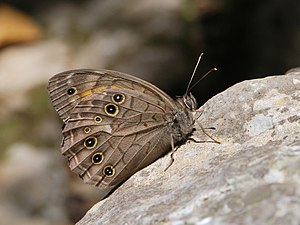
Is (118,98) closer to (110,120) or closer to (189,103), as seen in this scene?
(110,120)

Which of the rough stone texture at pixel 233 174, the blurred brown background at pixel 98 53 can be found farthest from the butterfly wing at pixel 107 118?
the blurred brown background at pixel 98 53

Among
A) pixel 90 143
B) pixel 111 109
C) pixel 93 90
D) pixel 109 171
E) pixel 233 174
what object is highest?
pixel 93 90

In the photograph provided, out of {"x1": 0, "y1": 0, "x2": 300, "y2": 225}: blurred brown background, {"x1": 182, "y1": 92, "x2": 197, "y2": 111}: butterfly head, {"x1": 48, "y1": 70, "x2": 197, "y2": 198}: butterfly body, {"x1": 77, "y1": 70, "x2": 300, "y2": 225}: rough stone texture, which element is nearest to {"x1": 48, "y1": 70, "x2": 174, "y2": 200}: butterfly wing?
{"x1": 48, "y1": 70, "x2": 197, "y2": 198}: butterfly body

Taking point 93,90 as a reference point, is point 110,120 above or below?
below

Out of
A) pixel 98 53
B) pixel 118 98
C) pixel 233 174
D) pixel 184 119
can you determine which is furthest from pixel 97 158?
pixel 98 53

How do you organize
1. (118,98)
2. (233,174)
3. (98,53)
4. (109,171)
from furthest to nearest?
1. (98,53)
2. (118,98)
3. (109,171)
4. (233,174)

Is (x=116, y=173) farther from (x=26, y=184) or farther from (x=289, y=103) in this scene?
(x=26, y=184)

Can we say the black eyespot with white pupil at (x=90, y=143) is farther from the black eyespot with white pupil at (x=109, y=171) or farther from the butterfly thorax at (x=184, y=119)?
the butterfly thorax at (x=184, y=119)

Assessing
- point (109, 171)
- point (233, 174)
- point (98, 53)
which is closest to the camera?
point (233, 174)

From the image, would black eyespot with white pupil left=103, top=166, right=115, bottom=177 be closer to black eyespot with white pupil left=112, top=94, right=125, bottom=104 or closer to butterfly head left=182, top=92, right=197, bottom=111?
black eyespot with white pupil left=112, top=94, right=125, bottom=104
